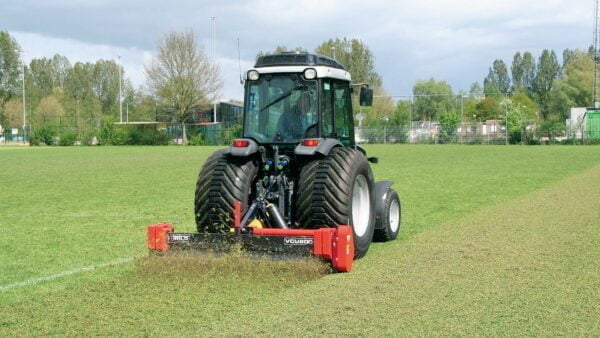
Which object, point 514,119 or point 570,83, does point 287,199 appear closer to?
point 514,119

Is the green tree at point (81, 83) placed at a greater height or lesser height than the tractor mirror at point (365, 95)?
greater

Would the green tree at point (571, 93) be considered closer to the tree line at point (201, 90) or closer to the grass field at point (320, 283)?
the tree line at point (201, 90)

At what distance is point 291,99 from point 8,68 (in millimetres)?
100857

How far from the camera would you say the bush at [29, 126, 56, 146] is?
7844cm

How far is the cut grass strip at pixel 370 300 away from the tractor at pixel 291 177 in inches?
14.9

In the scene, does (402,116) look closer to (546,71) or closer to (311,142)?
(311,142)

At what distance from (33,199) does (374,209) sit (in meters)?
10.7

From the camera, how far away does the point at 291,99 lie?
902 centimetres

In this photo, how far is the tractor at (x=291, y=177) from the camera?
783 cm

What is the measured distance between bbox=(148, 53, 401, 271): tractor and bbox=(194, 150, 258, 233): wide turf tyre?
1 centimetres

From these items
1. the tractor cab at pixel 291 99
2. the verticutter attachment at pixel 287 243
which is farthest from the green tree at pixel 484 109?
the verticutter attachment at pixel 287 243

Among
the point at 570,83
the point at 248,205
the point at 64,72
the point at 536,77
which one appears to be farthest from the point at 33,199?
the point at 536,77

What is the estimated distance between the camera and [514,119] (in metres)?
72.9

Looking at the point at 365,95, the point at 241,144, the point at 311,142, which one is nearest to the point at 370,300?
the point at 311,142
